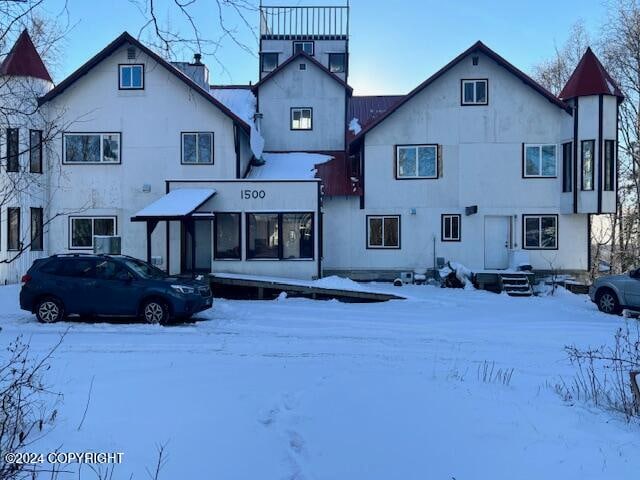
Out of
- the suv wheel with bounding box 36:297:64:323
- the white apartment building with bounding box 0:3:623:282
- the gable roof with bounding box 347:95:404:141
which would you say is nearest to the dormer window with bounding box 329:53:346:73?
the gable roof with bounding box 347:95:404:141

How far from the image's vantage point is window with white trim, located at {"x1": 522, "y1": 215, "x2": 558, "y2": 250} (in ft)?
73.1

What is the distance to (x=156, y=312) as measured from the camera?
13.2m

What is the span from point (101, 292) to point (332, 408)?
923 centimetres

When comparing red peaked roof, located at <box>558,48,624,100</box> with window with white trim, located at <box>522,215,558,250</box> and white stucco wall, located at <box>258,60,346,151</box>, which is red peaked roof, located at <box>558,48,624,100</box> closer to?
window with white trim, located at <box>522,215,558,250</box>

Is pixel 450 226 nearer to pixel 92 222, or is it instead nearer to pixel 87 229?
pixel 92 222

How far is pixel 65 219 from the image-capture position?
21922 mm

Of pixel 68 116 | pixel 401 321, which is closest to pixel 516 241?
pixel 401 321

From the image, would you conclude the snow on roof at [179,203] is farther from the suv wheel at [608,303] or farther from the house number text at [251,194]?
the suv wheel at [608,303]

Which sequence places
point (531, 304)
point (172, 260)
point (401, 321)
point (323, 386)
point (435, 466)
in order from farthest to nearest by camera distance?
point (172, 260) → point (531, 304) → point (401, 321) → point (323, 386) → point (435, 466)

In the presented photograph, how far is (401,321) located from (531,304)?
5849 millimetres

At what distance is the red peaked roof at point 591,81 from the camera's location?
69.7 ft

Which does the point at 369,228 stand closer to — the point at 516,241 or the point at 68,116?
the point at 516,241

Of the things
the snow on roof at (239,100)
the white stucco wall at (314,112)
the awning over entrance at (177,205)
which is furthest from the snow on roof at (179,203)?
the white stucco wall at (314,112)

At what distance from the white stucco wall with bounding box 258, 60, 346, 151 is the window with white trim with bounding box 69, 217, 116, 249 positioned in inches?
338
